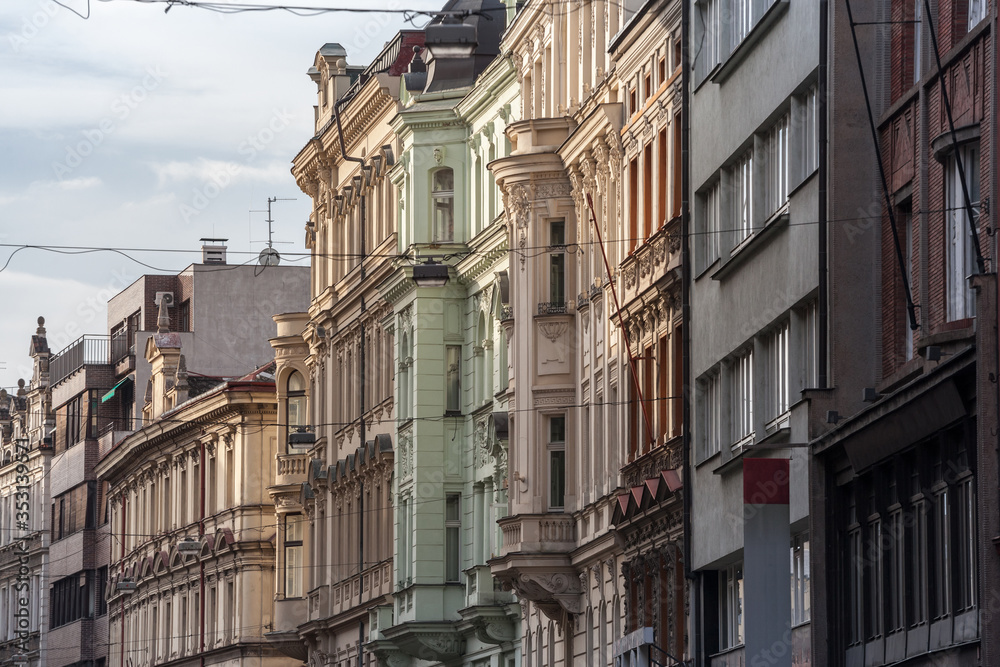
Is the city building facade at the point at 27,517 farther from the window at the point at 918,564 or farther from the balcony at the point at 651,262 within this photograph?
the window at the point at 918,564

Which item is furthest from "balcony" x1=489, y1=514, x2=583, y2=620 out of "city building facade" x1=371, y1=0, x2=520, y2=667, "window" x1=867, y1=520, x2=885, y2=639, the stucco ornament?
"window" x1=867, y1=520, x2=885, y2=639

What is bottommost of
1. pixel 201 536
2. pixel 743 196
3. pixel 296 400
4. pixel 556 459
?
pixel 556 459

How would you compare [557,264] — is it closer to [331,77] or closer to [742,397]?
[742,397]

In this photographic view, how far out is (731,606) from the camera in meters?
37.5

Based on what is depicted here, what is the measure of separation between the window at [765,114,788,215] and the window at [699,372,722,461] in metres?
3.84

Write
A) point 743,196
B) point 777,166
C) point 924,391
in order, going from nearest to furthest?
1. point 924,391
2. point 777,166
3. point 743,196

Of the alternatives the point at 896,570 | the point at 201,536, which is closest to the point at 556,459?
the point at 896,570

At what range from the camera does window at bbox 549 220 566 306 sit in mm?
50344

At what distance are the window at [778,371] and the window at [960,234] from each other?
6388 millimetres

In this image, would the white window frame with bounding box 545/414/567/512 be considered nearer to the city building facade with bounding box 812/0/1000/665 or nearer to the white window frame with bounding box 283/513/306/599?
the city building facade with bounding box 812/0/1000/665

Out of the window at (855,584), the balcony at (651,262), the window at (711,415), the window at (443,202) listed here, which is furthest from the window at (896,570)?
the window at (443,202)

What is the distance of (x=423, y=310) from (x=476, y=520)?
5.64m

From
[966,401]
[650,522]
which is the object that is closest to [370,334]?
[650,522]

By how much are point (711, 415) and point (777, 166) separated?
213 inches
